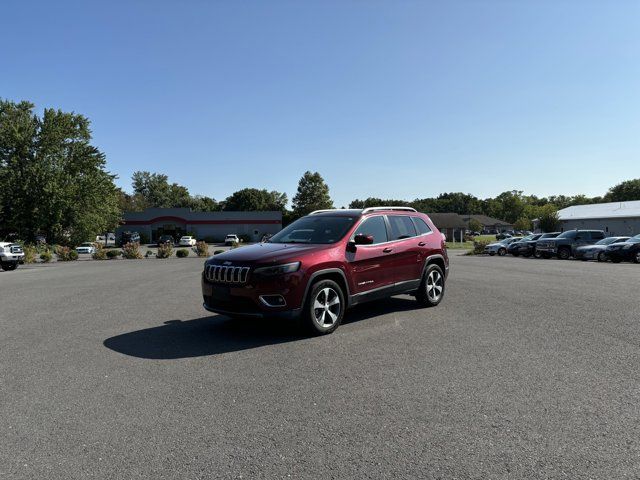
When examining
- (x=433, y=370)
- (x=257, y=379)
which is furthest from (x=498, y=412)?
(x=257, y=379)

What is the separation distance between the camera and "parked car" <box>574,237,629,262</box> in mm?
24844

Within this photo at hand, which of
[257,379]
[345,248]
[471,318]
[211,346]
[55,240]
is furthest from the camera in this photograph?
[55,240]

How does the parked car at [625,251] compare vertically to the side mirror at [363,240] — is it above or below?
below

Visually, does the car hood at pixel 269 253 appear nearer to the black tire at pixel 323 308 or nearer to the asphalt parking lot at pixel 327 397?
the black tire at pixel 323 308

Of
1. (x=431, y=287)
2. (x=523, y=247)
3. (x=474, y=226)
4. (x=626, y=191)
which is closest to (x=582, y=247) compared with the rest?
(x=523, y=247)

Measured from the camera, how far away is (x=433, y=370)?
196 inches

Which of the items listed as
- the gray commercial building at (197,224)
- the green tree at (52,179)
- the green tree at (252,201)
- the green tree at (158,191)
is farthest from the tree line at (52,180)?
the green tree at (158,191)

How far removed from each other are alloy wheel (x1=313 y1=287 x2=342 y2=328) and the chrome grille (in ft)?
3.52

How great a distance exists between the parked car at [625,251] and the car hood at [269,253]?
2243cm

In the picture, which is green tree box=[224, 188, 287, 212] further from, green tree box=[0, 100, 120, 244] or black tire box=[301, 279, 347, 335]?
black tire box=[301, 279, 347, 335]

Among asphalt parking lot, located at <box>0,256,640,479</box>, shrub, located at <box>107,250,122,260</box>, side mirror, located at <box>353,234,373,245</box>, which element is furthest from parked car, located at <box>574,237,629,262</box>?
shrub, located at <box>107,250,122,260</box>

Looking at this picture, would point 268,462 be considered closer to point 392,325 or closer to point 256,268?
point 256,268

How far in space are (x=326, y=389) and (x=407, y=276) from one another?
407cm

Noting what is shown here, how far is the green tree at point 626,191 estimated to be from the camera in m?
113
